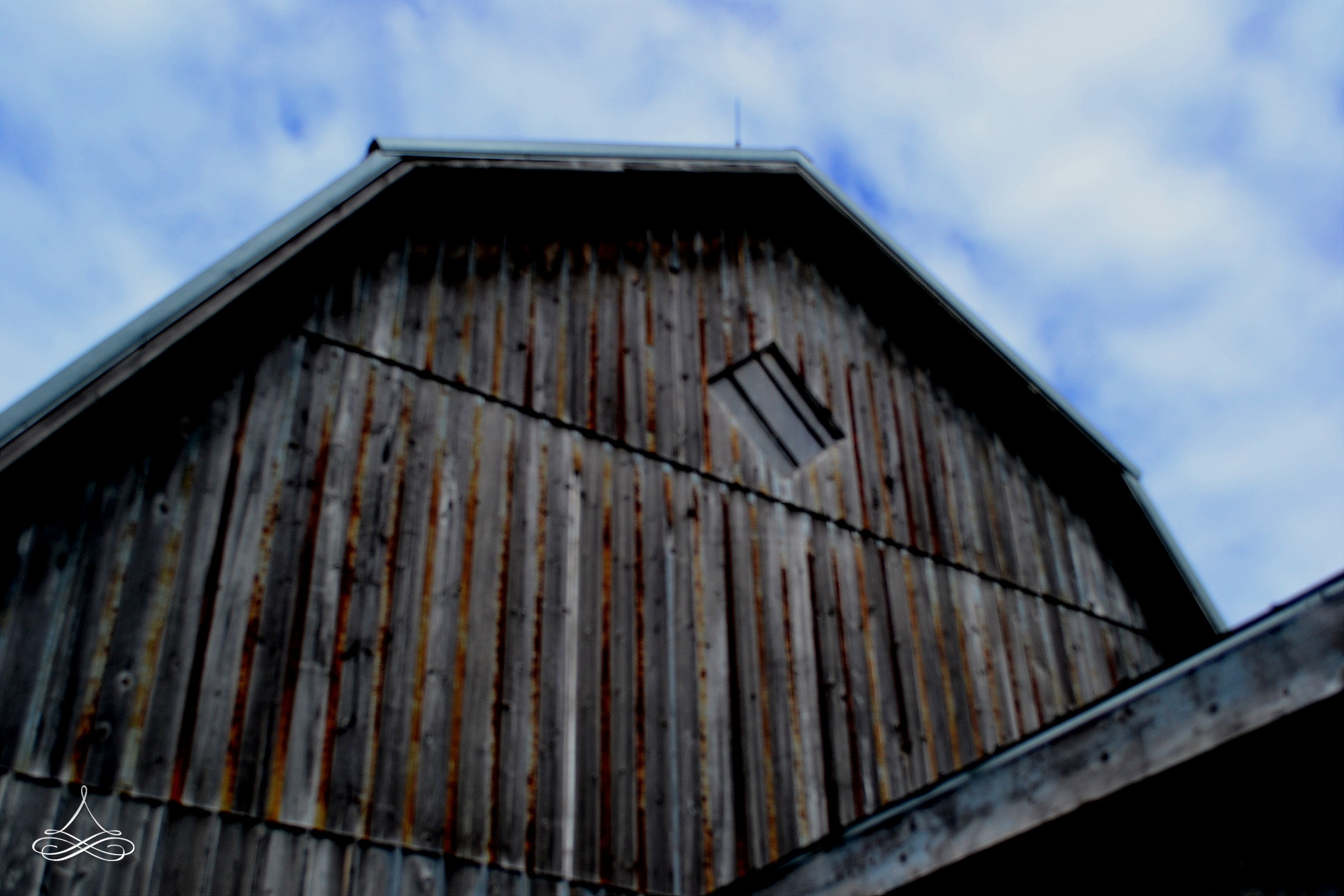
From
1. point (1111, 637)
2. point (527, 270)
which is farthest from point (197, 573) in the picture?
point (1111, 637)

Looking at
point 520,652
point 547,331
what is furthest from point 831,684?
point 547,331

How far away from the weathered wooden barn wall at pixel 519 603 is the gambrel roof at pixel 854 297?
51cm

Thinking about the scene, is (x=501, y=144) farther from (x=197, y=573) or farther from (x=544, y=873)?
(x=544, y=873)

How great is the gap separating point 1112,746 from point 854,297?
7.00 metres

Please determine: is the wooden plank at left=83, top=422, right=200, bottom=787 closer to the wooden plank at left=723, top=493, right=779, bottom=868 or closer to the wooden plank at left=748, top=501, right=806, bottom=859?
the wooden plank at left=723, top=493, right=779, bottom=868

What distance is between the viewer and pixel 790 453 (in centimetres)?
856

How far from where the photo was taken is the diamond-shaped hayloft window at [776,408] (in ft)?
27.6

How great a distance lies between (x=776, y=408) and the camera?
868 cm

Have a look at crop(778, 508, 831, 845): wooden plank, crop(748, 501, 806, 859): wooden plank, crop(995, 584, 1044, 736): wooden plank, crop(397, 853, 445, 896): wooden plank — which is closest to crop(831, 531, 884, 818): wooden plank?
crop(778, 508, 831, 845): wooden plank

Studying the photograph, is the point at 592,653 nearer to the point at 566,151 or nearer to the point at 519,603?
the point at 519,603

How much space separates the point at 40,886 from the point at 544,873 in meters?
2.38

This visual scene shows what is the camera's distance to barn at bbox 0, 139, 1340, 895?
199 inches

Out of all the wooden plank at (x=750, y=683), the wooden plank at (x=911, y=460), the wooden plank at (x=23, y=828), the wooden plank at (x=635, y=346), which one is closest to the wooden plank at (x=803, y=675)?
the wooden plank at (x=750, y=683)

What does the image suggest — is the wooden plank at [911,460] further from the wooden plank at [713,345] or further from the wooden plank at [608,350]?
the wooden plank at [608,350]
